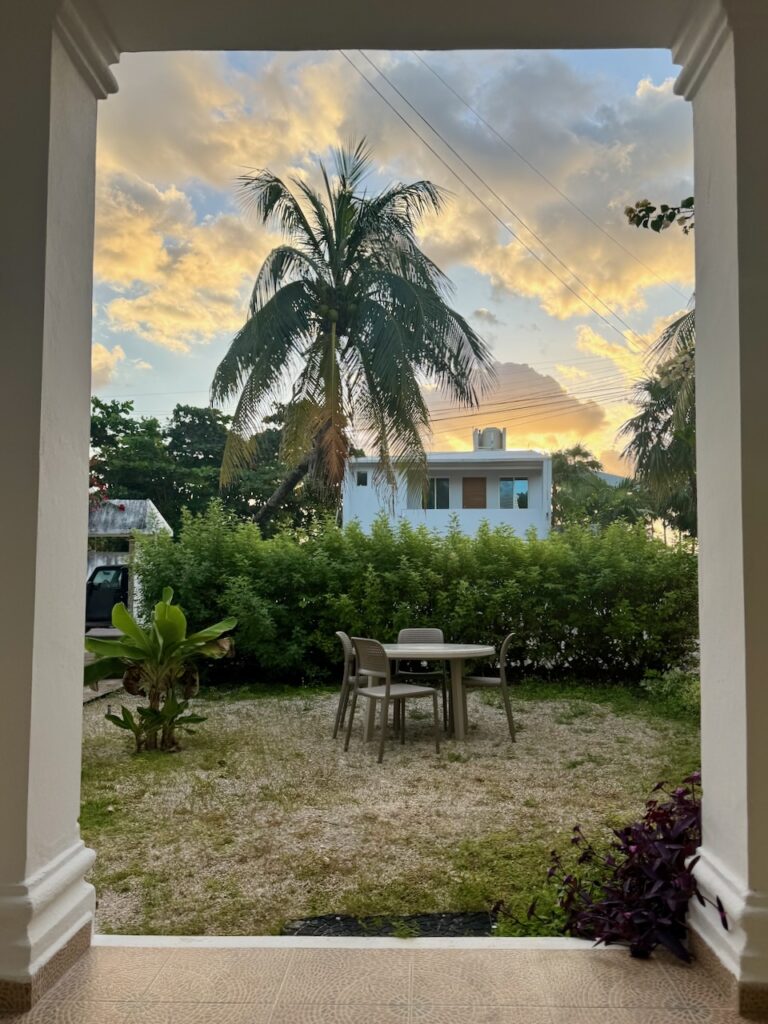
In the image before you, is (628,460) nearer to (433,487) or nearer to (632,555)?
(433,487)

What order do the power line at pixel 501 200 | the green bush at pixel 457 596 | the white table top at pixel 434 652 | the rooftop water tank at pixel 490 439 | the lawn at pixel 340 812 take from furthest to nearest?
the rooftop water tank at pixel 490 439, the power line at pixel 501 200, the green bush at pixel 457 596, the white table top at pixel 434 652, the lawn at pixel 340 812

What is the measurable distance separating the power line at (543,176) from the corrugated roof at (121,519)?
8.78 m

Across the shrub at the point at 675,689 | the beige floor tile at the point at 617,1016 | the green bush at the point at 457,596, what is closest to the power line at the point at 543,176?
the green bush at the point at 457,596

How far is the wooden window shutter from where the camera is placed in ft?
64.5

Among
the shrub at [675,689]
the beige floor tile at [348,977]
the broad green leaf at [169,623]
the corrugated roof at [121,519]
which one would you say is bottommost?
the shrub at [675,689]

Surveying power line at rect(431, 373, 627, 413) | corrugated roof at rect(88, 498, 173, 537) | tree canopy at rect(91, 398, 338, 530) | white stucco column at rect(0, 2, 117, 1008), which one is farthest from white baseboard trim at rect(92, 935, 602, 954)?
tree canopy at rect(91, 398, 338, 530)

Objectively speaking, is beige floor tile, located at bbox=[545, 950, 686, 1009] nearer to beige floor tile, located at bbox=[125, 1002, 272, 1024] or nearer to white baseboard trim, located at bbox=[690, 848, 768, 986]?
white baseboard trim, located at bbox=[690, 848, 768, 986]

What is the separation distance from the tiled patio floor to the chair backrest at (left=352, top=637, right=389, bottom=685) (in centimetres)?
314

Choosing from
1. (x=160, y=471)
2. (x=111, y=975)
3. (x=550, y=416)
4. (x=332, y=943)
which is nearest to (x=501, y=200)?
(x=550, y=416)

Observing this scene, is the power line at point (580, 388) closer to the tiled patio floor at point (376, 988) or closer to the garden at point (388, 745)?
the garden at point (388, 745)

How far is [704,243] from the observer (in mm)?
2102

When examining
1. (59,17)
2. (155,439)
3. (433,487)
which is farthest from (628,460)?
(59,17)

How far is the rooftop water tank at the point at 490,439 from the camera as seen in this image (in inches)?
790

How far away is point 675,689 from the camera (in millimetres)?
7758
